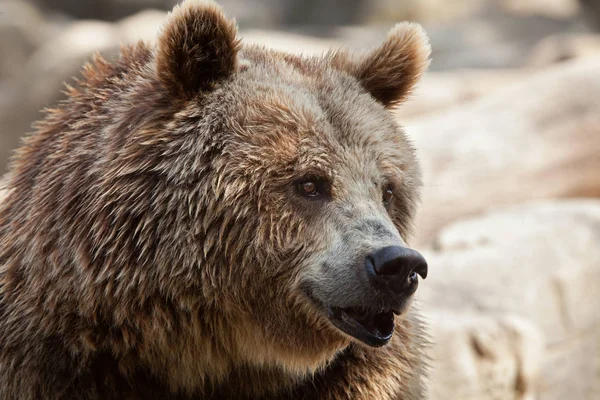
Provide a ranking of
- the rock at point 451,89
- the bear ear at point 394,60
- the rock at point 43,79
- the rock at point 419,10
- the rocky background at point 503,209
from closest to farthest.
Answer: the bear ear at point 394,60 → the rocky background at point 503,209 → the rock at point 451,89 → the rock at point 43,79 → the rock at point 419,10

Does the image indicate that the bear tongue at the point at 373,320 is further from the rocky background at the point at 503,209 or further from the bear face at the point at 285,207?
the rocky background at the point at 503,209

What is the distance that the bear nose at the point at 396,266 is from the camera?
298 centimetres

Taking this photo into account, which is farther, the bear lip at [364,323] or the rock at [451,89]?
the rock at [451,89]

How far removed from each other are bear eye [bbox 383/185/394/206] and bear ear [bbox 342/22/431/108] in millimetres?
550

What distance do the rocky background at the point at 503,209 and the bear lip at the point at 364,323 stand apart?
1295 millimetres

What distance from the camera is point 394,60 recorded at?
12.6 feet

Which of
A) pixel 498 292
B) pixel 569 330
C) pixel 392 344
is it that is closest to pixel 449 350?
pixel 498 292

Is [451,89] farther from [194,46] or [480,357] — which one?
[194,46]

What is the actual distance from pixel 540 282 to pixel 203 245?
3938mm

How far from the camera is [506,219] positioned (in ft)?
23.3

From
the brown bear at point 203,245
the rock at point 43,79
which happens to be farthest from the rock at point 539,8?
the brown bear at point 203,245

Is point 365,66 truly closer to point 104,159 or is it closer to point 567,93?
point 104,159

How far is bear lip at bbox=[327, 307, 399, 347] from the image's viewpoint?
3166mm

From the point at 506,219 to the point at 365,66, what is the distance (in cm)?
366
